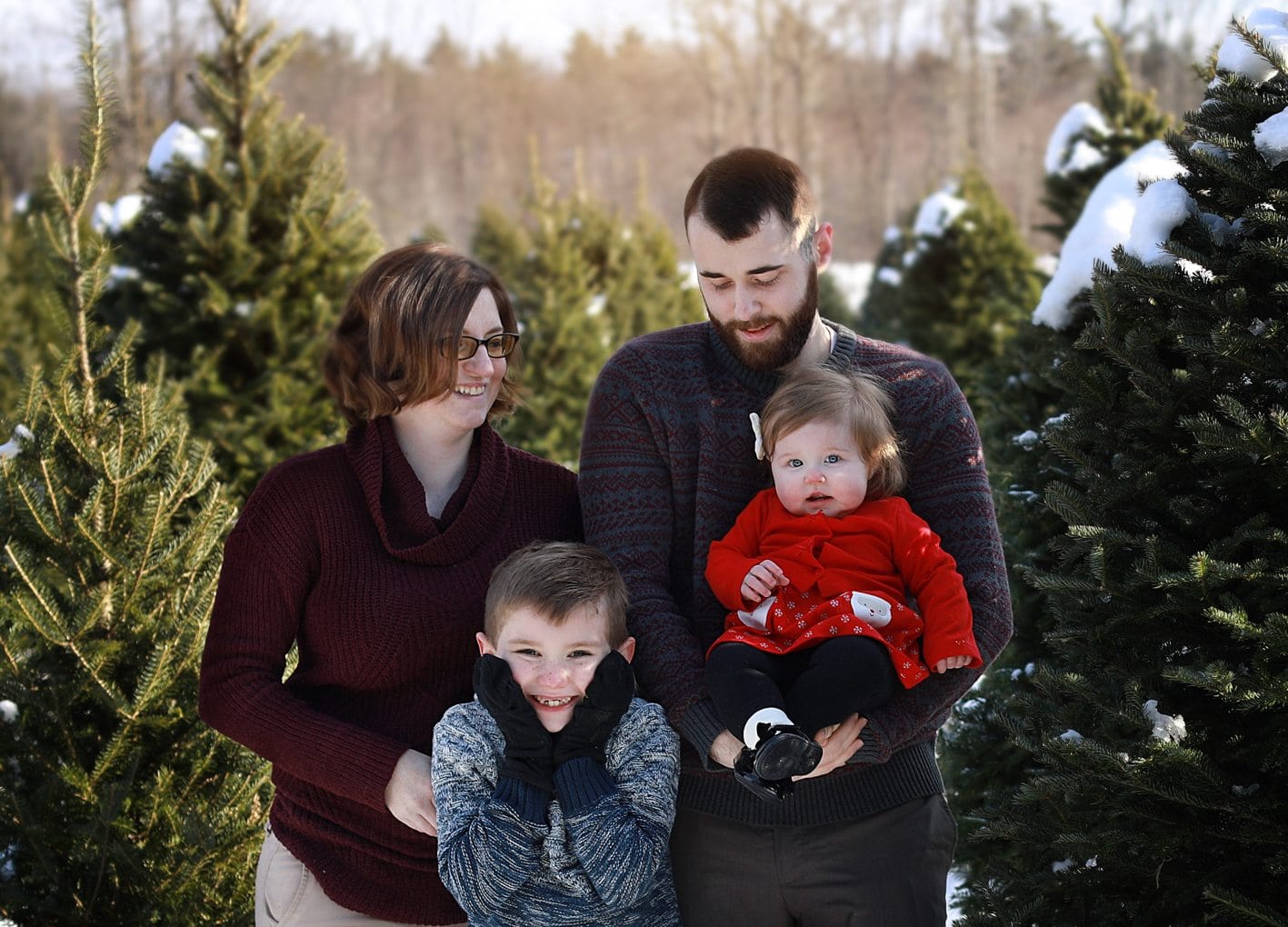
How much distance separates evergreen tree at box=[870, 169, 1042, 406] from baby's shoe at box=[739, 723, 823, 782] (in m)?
8.13

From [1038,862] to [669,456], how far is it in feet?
3.60

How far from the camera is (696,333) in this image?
2627mm

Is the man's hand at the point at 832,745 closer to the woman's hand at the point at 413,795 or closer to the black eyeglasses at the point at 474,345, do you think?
the woman's hand at the point at 413,795

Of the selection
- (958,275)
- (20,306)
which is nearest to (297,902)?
(958,275)

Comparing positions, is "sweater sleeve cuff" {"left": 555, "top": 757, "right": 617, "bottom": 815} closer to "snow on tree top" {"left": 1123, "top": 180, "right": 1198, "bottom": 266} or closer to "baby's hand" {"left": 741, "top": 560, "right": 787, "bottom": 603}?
"baby's hand" {"left": 741, "top": 560, "right": 787, "bottom": 603}

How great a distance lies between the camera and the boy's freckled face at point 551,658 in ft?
7.54

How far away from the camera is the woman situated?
95.3 inches

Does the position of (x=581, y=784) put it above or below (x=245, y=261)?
below

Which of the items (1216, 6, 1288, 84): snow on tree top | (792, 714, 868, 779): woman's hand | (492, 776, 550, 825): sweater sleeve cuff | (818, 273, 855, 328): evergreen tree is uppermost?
(1216, 6, 1288, 84): snow on tree top

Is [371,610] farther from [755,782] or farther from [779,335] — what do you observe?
[779,335]

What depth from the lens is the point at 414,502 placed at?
8.48ft

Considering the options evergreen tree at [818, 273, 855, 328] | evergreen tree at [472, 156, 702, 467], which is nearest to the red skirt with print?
evergreen tree at [472, 156, 702, 467]

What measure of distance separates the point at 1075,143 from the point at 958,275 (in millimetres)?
3156

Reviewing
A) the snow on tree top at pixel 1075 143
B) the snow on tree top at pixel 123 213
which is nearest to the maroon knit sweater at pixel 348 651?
the snow on tree top at pixel 123 213
